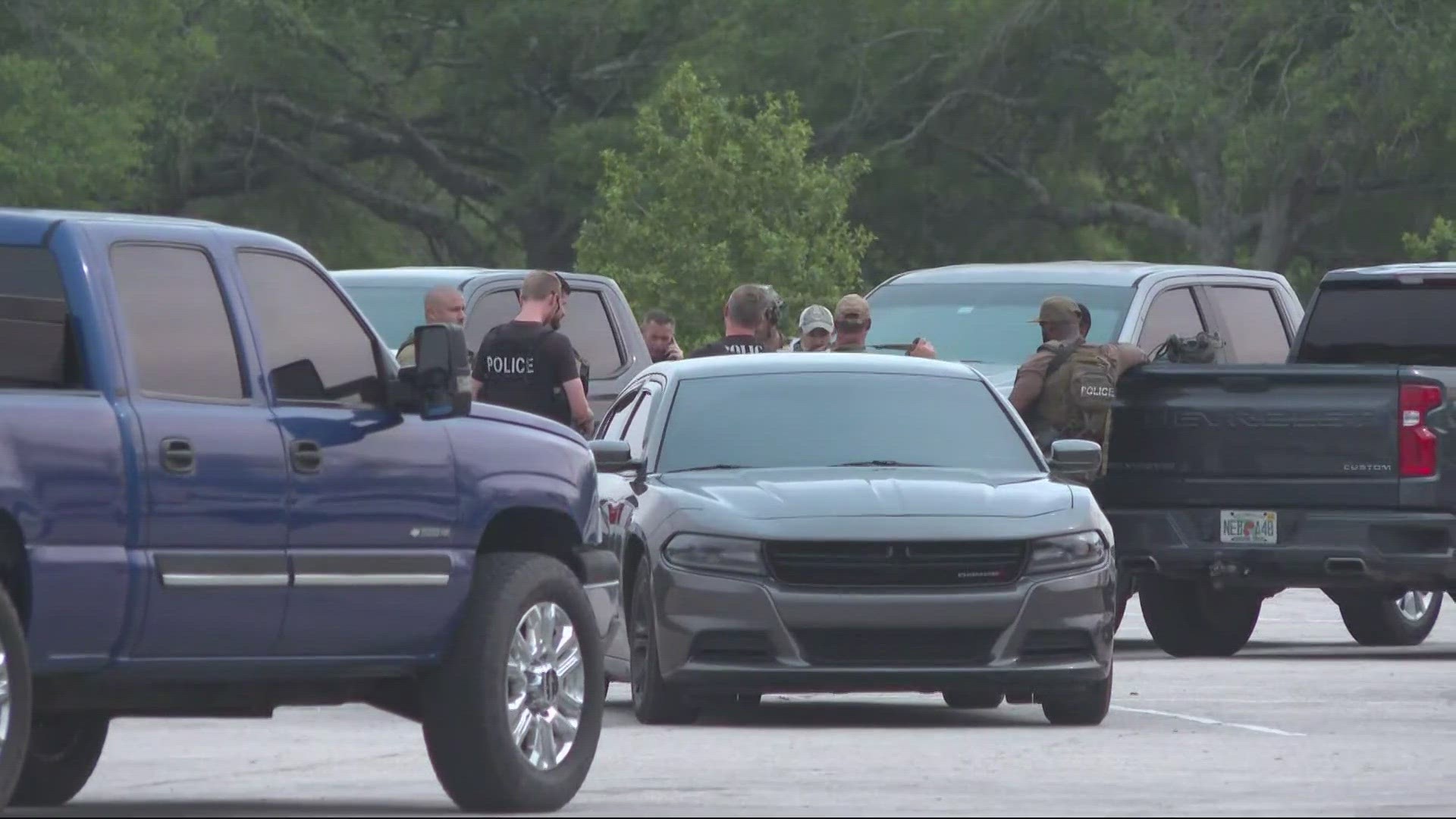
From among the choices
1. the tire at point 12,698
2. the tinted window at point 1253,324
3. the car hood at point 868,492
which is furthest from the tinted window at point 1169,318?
the tire at point 12,698

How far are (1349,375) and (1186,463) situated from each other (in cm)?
94

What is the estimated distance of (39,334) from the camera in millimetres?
8992

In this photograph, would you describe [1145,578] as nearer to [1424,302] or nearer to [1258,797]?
[1424,302]

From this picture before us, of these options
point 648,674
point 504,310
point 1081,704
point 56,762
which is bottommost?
point 504,310

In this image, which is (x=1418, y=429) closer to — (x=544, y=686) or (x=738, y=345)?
(x=738, y=345)

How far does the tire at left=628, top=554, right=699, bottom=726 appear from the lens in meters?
13.0

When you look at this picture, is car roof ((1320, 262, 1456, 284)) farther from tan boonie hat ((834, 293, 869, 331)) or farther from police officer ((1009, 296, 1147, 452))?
tan boonie hat ((834, 293, 869, 331))

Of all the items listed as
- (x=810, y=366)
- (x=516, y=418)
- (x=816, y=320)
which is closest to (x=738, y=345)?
(x=816, y=320)

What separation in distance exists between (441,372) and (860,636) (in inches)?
124

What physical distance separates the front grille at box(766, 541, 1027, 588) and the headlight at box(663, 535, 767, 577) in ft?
0.20

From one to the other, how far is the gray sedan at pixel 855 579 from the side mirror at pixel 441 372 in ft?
8.13

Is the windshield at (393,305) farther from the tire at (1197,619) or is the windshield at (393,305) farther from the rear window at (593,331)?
the tire at (1197,619)

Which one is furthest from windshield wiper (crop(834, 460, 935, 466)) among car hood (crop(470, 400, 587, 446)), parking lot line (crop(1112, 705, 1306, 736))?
car hood (crop(470, 400, 587, 446))

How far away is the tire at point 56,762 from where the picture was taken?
10508mm
